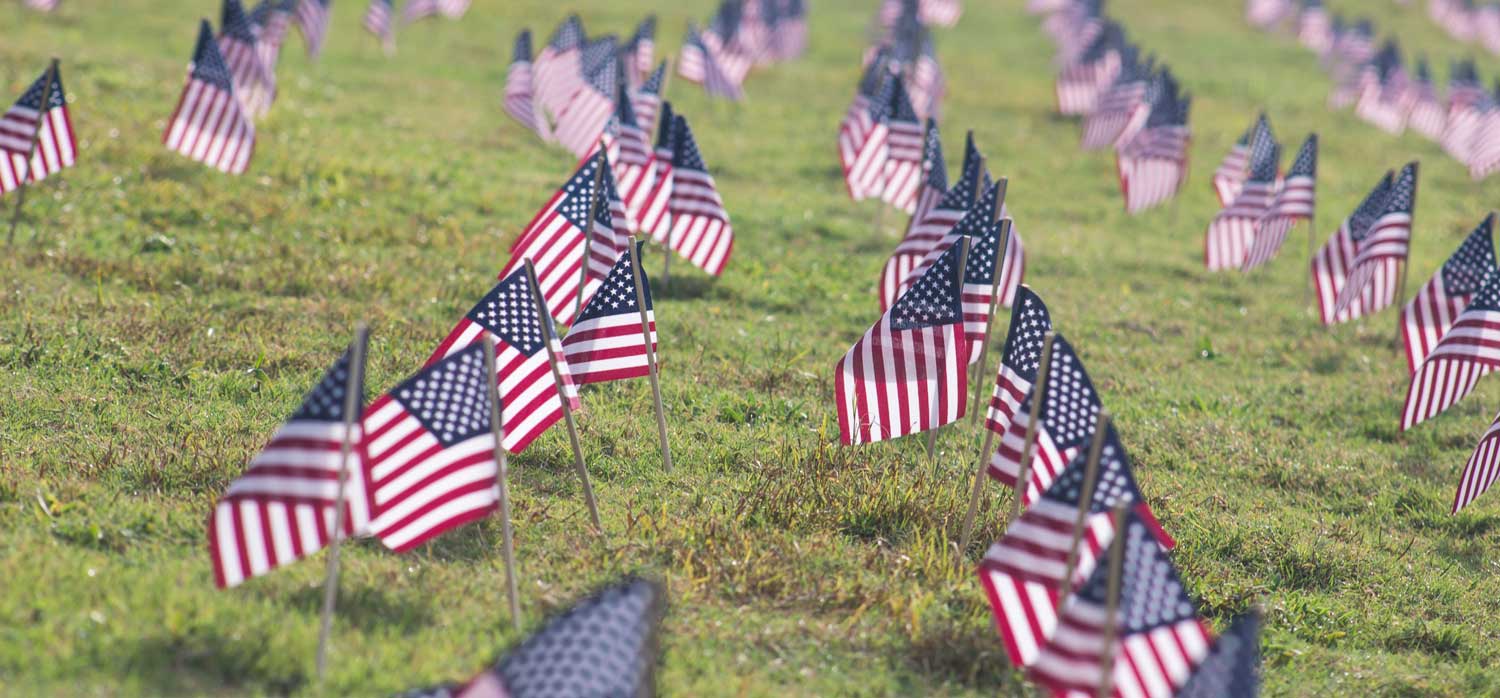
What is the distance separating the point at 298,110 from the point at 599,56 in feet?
15.6

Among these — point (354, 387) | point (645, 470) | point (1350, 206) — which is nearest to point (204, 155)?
point (645, 470)

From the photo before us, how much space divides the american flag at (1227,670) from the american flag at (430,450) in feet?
11.7

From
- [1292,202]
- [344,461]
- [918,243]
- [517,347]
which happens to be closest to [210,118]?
[918,243]

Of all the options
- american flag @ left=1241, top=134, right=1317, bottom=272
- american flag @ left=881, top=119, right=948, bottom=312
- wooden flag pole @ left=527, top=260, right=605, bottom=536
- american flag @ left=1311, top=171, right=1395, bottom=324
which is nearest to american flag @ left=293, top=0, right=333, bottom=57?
american flag @ left=881, top=119, right=948, bottom=312

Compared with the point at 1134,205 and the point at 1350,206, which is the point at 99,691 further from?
the point at 1350,206

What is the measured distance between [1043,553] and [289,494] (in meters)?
3.66

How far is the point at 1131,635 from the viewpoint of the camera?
634 cm

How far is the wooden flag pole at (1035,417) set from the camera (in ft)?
24.7

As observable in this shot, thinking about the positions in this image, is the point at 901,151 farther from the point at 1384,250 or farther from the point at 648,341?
the point at 648,341

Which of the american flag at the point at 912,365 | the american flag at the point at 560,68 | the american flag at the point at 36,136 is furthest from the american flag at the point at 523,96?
the american flag at the point at 912,365

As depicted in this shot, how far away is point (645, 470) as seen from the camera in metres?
9.73

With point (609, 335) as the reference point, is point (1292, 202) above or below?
above

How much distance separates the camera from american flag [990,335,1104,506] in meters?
7.74

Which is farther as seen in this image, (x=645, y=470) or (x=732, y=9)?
(x=732, y=9)
